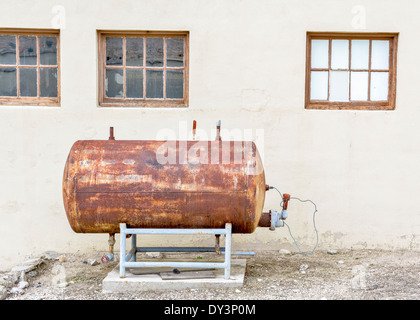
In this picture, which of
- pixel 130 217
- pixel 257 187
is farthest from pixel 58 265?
pixel 257 187

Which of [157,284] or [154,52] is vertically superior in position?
[154,52]

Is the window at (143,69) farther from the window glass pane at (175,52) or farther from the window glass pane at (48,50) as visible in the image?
the window glass pane at (48,50)

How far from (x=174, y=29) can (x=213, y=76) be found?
72 centimetres

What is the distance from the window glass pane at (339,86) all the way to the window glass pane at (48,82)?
3373 mm

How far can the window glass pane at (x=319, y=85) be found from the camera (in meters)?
5.71

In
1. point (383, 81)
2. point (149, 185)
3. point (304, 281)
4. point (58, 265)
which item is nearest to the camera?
point (149, 185)

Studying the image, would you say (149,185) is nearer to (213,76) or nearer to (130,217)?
(130,217)

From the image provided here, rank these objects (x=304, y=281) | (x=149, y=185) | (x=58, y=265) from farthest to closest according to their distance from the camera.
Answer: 1. (x=58, y=265)
2. (x=304, y=281)
3. (x=149, y=185)

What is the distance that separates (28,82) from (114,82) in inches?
41.4

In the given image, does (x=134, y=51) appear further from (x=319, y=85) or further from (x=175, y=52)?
(x=319, y=85)

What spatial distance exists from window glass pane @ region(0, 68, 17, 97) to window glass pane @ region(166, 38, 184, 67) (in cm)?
189

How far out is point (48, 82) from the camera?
5.71 metres

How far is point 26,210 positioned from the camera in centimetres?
562

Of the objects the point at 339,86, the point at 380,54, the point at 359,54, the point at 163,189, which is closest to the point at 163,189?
the point at 163,189
